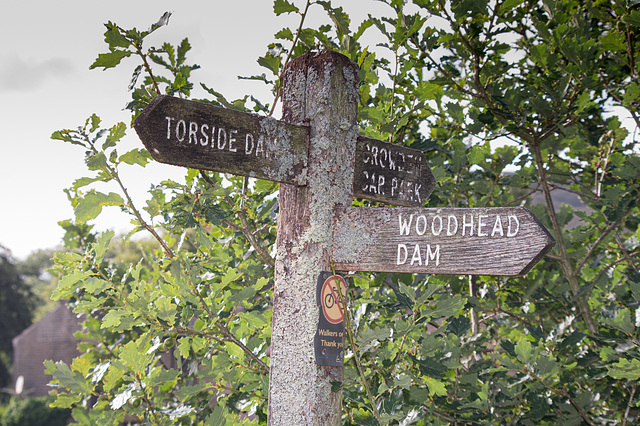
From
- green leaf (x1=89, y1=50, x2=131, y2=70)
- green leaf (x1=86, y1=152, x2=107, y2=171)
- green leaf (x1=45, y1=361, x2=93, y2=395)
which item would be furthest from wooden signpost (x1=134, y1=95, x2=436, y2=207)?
green leaf (x1=45, y1=361, x2=93, y2=395)

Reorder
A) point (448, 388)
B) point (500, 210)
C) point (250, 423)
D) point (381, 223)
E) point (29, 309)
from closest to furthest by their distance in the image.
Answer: point (500, 210) → point (381, 223) → point (250, 423) → point (448, 388) → point (29, 309)


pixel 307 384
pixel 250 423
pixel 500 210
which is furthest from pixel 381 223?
pixel 250 423

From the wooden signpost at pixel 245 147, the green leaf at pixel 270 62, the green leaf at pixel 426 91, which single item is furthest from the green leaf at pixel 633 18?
the green leaf at pixel 270 62

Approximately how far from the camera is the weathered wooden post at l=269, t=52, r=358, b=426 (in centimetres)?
155

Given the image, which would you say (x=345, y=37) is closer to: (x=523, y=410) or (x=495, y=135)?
(x=495, y=135)

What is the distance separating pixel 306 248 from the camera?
5.31ft

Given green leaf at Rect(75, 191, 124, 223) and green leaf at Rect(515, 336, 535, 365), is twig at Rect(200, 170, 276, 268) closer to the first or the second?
green leaf at Rect(75, 191, 124, 223)

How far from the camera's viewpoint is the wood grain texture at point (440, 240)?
54.6 inches

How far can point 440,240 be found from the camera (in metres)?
1.51

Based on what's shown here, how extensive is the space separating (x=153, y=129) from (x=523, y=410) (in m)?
2.23

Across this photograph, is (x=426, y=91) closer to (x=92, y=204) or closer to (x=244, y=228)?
(x=244, y=228)

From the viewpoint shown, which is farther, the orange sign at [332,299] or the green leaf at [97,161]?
the green leaf at [97,161]

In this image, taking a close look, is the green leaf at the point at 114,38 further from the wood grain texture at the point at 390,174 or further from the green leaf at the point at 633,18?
the green leaf at the point at 633,18

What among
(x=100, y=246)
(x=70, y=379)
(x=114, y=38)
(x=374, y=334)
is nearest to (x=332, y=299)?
(x=374, y=334)
